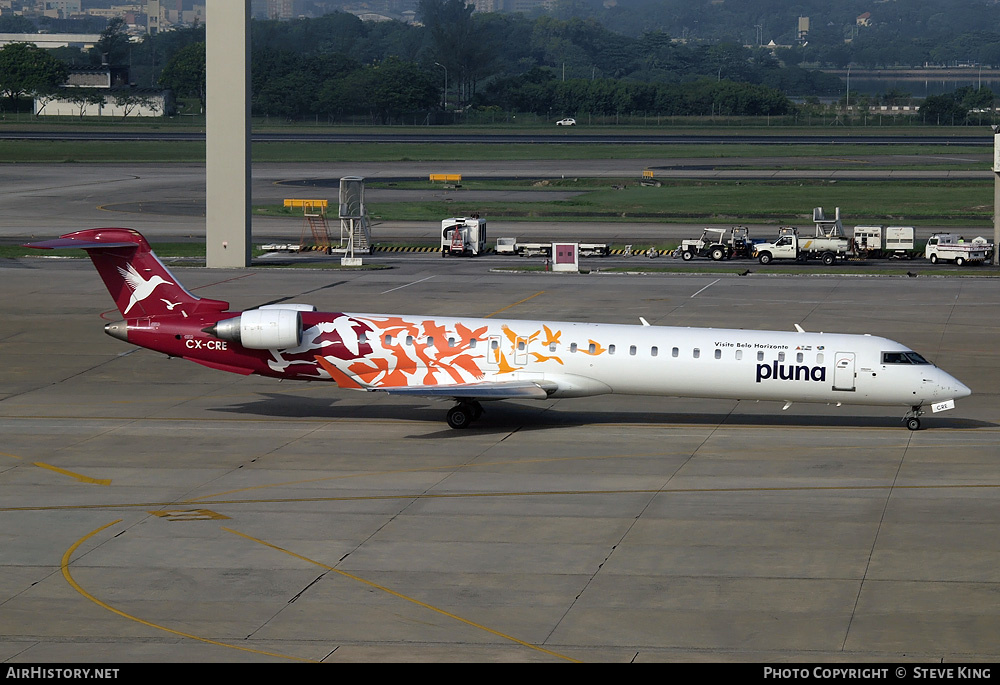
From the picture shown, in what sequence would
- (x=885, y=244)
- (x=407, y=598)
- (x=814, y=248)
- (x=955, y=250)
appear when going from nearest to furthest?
(x=407, y=598) → (x=955, y=250) → (x=814, y=248) → (x=885, y=244)

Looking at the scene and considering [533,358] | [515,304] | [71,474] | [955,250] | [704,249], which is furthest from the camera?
[704,249]

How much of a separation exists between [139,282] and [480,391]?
10742mm

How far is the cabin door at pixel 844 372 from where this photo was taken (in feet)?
111

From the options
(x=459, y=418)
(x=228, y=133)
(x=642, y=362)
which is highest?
(x=228, y=133)

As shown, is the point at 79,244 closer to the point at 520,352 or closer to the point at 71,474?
the point at 71,474

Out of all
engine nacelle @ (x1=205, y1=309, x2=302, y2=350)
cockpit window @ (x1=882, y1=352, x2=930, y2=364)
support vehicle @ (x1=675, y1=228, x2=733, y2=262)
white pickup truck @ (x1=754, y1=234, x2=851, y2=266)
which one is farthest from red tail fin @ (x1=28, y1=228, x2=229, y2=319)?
white pickup truck @ (x1=754, y1=234, x2=851, y2=266)

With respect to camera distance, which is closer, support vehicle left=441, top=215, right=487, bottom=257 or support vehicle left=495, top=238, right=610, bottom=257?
support vehicle left=495, top=238, right=610, bottom=257

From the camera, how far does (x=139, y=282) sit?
36.1 meters

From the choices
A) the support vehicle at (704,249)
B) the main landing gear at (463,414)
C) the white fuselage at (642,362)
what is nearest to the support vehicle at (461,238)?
the support vehicle at (704,249)

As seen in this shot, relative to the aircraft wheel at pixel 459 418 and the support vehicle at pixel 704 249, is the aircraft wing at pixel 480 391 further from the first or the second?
the support vehicle at pixel 704 249

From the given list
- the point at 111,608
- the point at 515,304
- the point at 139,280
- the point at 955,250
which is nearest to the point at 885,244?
the point at 955,250

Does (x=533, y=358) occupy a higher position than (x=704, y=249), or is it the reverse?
(x=704, y=249)

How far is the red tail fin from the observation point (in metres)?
36.0

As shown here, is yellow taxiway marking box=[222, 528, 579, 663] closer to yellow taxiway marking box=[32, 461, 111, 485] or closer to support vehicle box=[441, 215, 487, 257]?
yellow taxiway marking box=[32, 461, 111, 485]
